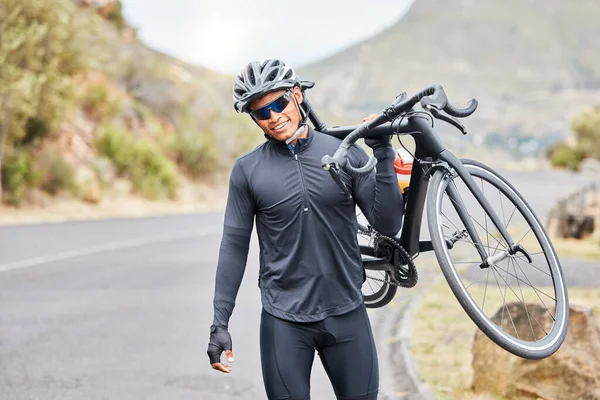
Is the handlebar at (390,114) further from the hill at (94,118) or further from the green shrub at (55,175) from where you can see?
the green shrub at (55,175)

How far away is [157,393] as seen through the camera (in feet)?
22.1

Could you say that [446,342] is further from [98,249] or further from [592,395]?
[98,249]

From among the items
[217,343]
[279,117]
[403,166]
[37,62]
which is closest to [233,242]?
[217,343]

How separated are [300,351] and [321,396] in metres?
3.36

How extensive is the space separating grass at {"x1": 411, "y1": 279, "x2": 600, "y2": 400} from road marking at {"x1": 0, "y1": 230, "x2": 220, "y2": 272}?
23.5 ft

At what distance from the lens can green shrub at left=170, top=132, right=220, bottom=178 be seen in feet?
124

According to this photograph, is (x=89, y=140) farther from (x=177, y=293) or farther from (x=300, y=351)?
(x=300, y=351)

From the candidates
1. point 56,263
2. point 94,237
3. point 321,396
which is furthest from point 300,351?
point 94,237

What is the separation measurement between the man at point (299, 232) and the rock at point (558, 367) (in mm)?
2378

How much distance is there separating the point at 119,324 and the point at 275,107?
6.55m

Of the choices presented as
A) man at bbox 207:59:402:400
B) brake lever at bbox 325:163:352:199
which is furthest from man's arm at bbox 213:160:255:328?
brake lever at bbox 325:163:352:199

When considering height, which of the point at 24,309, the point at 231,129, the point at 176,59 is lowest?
the point at 24,309

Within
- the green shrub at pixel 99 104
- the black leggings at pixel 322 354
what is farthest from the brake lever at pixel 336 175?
the green shrub at pixel 99 104

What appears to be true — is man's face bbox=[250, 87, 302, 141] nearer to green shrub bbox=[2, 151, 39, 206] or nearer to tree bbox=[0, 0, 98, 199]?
tree bbox=[0, 0, 98, 199]
